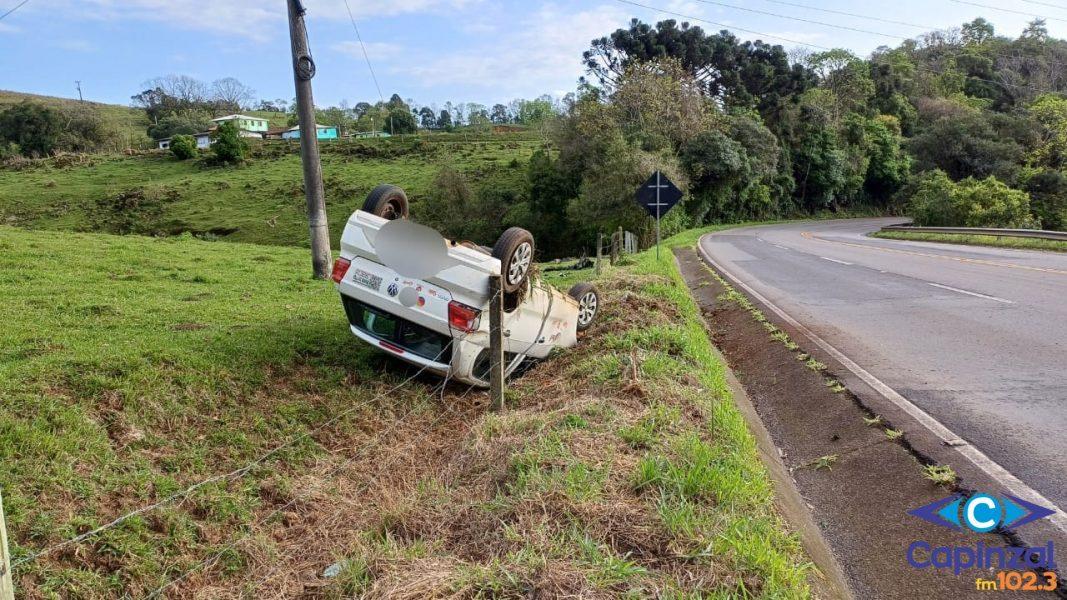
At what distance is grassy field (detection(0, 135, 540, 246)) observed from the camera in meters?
38.4

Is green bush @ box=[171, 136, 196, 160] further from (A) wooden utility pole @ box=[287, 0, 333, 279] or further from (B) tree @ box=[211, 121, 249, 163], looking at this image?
(A) wooden utility pole @ box=[287, 0, 333, 279]

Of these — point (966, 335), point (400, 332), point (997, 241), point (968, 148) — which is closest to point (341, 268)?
point (400, 332)

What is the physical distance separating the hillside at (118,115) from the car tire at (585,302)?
77.1 m

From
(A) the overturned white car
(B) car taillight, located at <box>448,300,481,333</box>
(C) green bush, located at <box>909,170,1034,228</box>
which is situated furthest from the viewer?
(C) green bush, located at <box>909,170,1034,228</box>

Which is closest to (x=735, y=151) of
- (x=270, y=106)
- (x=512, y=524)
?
(x=512, y=524)

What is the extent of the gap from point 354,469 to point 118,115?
112 metres

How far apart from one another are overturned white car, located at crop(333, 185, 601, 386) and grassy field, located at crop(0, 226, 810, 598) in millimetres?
531

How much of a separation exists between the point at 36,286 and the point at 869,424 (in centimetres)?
1110

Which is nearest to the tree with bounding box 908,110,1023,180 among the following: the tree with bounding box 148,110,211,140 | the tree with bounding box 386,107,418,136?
the tree with bounding box 386,107,418,136

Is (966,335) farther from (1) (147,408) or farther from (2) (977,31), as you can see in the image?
(2) (977,31)

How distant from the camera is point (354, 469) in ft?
17.6

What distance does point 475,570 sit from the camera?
9.76 ft

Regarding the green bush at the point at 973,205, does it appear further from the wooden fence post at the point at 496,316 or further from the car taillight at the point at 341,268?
the car taillight at the point at 341,268

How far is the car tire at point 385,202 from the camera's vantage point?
672cm
